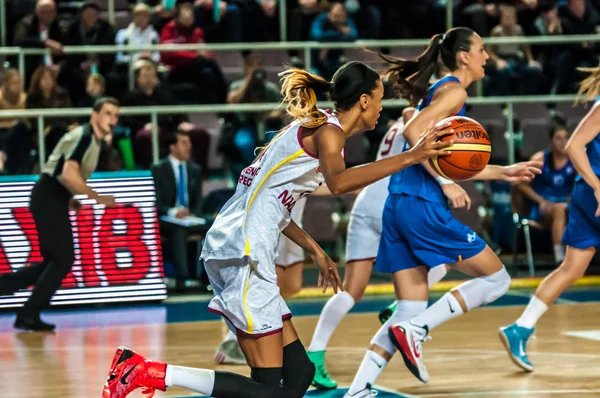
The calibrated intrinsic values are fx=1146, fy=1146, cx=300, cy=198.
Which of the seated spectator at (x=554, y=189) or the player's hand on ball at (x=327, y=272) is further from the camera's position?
the seated spectator at (x=554, y=189)

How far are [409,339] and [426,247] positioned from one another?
1.63 feet

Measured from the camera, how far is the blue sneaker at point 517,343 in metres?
6.68

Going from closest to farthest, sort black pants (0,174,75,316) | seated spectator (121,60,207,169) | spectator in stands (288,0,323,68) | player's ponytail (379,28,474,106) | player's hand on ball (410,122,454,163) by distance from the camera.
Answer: player's hand on ball (410,122,454,163), player's ponytail (379,28,474,106), black pants (0,174,75,316), seated spectator (121,60,207,169), spectator in stands (288,0,323,68)

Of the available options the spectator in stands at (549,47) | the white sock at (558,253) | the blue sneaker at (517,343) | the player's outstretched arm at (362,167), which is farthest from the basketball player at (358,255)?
the spectator in stands at (549,47)

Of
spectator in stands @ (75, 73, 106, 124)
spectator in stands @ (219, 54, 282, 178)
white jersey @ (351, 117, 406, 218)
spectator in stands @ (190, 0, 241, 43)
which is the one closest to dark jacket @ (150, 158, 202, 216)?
spectator in stands @ (219, 54, 282, 178)

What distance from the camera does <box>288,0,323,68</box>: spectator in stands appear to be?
14102mm

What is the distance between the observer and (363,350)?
7723mm

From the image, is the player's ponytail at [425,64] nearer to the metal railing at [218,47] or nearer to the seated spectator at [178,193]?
the seated spectator at [178,193]

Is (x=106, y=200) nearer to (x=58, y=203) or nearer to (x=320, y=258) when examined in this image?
(x=58, y=203)

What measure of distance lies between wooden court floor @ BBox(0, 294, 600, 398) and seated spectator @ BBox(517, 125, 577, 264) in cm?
172

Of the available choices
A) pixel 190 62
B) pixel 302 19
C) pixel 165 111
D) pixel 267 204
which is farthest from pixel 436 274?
pixel 302 19

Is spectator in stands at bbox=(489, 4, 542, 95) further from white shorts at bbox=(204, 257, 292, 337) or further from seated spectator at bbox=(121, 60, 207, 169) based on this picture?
white shorts at bbox=(204, 257, 292, 337)

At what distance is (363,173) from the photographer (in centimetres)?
455

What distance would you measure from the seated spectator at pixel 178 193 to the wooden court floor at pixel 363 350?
3.58ft
